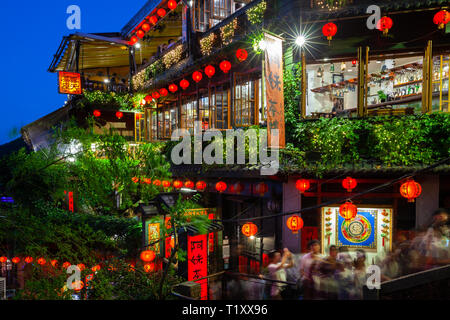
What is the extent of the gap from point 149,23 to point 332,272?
697 inches

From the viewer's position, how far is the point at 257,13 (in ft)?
38.7

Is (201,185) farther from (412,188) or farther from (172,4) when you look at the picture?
(172,4)

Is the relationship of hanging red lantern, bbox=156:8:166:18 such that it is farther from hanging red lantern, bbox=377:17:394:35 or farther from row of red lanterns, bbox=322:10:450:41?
hanging red lantern, bbox=377:17:394:35

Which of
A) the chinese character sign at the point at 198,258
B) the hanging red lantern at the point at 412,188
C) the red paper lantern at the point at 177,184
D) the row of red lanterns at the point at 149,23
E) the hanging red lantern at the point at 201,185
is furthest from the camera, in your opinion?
the row of red lanterns at the point at 149,23

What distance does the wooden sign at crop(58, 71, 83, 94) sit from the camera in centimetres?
1947

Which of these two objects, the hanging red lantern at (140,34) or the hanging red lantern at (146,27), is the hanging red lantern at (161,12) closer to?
the hanging red lantern at (146,27)

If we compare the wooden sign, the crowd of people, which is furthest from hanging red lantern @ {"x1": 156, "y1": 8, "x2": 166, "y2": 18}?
the crowd of people

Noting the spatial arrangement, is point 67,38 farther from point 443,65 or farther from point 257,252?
point 443,65

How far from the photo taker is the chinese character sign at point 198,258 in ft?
29.4

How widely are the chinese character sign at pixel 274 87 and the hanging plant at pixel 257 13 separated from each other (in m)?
2.36

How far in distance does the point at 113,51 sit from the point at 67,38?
15.4 feet

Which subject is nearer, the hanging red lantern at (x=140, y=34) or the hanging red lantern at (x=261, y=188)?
the hanging red lantern at (x=261, y=188)

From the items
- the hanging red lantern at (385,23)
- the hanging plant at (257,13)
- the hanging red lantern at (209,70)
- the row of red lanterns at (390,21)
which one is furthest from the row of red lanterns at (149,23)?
the hanging red lantern at (385,23)

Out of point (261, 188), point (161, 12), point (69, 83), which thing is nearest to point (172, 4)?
point (161, 12)
